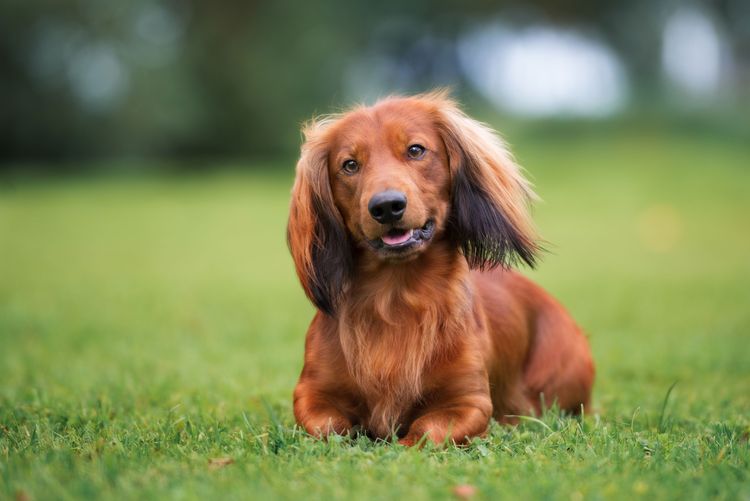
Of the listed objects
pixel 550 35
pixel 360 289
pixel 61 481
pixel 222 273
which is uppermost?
pixel 550 35

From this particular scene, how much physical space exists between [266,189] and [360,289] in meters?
17.1

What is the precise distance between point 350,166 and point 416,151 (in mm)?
313

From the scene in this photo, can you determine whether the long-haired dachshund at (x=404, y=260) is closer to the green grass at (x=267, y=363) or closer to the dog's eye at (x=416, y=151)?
the dog's eye at (x=416, y=151)

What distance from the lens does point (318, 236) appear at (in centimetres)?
407

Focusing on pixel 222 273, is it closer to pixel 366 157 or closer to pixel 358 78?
pixel 366 157

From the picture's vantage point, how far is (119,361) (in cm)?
620

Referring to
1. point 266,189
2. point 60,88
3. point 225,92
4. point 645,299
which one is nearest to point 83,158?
point 60,88

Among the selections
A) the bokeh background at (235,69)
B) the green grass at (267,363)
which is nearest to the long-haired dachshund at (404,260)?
the green grass at (267,363)

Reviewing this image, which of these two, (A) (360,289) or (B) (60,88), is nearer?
(A) (360,289)

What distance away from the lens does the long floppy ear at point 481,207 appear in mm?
4051

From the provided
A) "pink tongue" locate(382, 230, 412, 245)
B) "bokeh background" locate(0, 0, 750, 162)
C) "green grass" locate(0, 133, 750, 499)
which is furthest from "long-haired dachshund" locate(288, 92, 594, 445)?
"bokeh background" locate(0, 0, 750, 162)

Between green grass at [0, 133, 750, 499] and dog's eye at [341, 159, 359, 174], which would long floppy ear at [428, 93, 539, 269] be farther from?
green grass at [0, 133, 750, 499]

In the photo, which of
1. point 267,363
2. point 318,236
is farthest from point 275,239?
point 318,236

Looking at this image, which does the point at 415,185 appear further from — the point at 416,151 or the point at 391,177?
the point at 416,151
